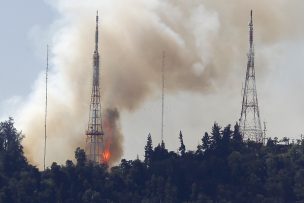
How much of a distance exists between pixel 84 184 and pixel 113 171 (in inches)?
350

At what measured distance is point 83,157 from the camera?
199750mm

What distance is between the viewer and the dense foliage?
18912 cm

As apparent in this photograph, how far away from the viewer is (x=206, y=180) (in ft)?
636

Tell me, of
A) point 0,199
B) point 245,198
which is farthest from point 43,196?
point 245,198

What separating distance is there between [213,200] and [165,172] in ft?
42.2

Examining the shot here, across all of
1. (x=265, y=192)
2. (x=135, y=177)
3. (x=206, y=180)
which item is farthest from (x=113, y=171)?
(x=265, y=192)

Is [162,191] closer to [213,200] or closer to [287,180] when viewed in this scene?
[213,200]

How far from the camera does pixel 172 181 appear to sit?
192 m

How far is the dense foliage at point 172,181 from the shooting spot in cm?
18912

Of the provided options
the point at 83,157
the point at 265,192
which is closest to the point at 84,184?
the point at 83,157

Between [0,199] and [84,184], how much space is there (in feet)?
58.7

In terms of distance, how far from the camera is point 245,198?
188 meters

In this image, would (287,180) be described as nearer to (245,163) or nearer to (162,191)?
(245,163)

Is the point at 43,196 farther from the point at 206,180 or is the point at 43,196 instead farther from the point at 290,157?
the point at 290,157
